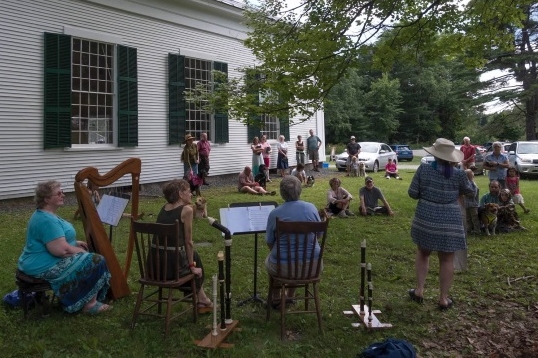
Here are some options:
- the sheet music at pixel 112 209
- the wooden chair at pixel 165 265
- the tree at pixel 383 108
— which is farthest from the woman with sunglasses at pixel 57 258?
the tree at pixel 383 108

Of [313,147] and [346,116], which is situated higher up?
[346,116]

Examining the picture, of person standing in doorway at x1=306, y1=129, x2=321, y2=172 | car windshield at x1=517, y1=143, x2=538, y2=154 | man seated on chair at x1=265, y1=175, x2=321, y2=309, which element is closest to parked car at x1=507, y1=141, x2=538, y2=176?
car windshield at x1=517, y1=143, x2=538, y2=154

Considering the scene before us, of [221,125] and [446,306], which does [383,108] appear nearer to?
[221,125]

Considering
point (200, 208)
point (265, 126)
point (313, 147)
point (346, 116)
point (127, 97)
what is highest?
point (346, 116)

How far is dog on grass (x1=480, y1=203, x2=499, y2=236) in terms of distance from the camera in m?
8.12

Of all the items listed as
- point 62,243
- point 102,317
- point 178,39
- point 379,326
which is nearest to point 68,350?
point 102,317

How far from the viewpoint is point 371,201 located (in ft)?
33.5

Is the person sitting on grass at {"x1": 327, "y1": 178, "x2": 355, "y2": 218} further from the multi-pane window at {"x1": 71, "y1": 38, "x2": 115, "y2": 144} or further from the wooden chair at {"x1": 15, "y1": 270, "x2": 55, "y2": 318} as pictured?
the wooden chair at {"x1": 15, "y1": 270, "x2": 55, "y2": 318}

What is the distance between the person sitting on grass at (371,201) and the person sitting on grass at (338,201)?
408 millimetres

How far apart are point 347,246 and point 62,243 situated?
173 inches

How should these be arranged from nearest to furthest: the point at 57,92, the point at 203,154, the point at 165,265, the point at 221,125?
the point at 165,265 < the point at 57,92 < the point at 203,154 < the point at 221,125

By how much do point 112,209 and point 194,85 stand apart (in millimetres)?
9614

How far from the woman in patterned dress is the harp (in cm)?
283

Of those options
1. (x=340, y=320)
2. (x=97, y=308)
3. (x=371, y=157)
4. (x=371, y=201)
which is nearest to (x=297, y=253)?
(x=340, y=320)
